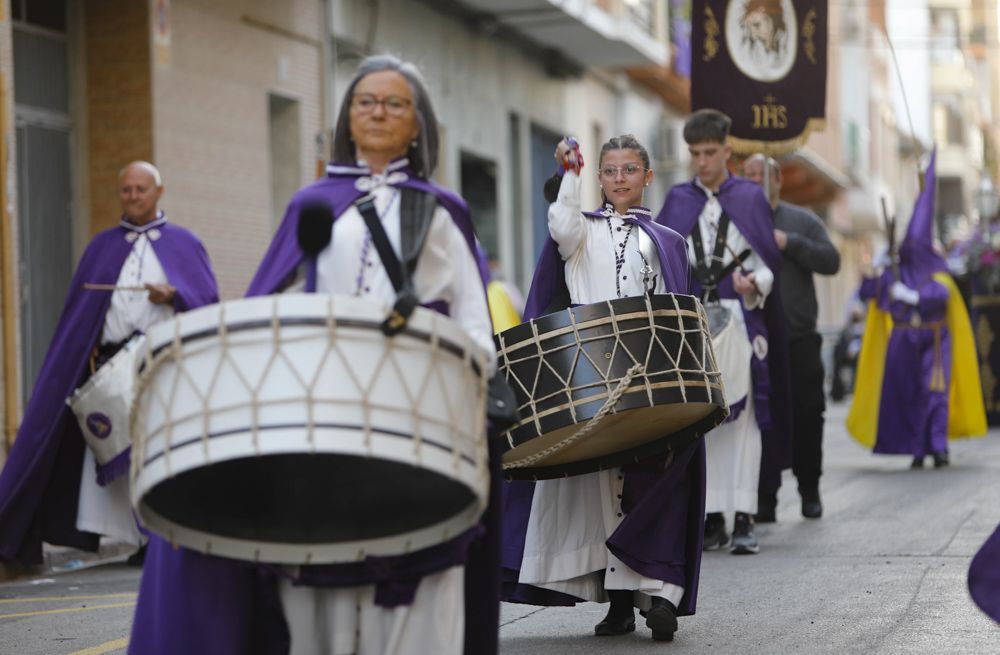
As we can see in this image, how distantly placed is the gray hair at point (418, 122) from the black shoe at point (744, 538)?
17.3 ft

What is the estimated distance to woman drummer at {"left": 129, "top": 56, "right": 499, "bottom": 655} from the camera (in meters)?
4.75

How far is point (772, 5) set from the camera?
13984mm

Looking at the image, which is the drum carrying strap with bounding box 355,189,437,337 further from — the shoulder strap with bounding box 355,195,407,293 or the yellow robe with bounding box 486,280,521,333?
the yellow robe with bounding box 486,280,521,333

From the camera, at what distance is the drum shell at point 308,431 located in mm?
4238

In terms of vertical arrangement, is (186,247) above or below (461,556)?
above

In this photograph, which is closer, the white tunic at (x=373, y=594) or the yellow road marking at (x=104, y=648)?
the white tunic at (x=373, y=594)

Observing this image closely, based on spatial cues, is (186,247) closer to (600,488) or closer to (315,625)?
(600,488)

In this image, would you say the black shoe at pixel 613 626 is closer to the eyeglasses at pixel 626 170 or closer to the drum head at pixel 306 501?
the eyeglasses at pixel 626 170

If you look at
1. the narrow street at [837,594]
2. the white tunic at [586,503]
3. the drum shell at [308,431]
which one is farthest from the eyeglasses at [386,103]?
the narrow street at [837,594]

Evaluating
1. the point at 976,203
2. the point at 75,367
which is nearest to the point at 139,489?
the point at 75,367

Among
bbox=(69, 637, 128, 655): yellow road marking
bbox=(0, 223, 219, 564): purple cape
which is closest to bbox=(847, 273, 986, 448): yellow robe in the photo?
bbox=(0, 223, 219, 564): purple cape

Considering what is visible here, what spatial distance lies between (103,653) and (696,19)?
7864mm

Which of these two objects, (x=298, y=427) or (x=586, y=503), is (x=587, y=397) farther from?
(x=298, y=427)

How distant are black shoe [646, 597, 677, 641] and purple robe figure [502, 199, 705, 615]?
0.28 ft
